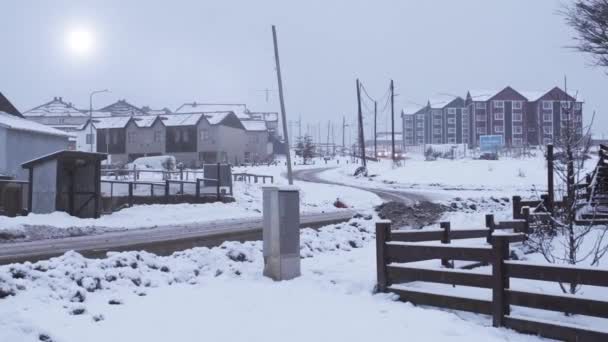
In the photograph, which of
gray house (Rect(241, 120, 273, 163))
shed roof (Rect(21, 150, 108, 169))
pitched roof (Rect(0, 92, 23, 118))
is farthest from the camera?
gray house (Rect(241, 120, 273, 163))

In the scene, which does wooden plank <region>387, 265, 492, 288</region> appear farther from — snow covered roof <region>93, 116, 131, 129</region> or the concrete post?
snow covered roof <region>93, 116, 131, 129</region>

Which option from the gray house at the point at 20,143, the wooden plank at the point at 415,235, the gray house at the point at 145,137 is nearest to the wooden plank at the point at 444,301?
the wooden plank at the point at 415,235

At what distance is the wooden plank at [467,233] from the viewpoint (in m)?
11.7

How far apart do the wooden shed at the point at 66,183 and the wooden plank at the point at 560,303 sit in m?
18.7

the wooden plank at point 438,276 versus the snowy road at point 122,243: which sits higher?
the wooden plank at point 438,276

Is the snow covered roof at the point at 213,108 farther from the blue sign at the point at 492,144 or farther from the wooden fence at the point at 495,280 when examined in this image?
the wooden fence at the point at 495,280

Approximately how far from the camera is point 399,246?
968 centimetres

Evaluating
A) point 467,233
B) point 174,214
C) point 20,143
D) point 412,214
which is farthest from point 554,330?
point 20,143

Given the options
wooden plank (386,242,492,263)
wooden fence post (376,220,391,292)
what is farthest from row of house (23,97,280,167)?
wooden plank (386,242,492,263)

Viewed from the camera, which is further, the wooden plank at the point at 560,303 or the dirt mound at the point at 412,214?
the dirt mound at the point at 412,214

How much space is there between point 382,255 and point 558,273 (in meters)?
2.75

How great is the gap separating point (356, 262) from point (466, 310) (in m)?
4.05

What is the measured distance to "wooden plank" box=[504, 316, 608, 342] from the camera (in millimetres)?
7055

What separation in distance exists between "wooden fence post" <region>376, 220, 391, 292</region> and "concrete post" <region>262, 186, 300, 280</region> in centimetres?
173
